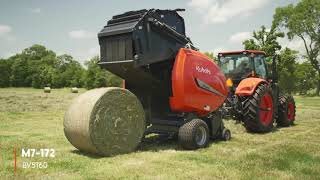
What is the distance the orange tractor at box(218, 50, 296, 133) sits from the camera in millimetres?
11711

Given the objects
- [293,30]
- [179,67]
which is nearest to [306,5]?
[293,30]

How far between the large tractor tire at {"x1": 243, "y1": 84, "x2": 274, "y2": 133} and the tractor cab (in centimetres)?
87

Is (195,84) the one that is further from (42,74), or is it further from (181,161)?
(42,74)

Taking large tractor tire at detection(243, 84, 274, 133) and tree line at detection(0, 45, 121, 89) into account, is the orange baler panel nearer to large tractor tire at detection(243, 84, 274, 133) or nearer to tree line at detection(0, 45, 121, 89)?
large tractor tire at detection(243, 84, 274, 133)

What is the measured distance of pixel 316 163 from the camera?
7184 mm

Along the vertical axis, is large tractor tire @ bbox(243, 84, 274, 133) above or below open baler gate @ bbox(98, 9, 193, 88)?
below

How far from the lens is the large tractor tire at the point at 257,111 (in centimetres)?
1158

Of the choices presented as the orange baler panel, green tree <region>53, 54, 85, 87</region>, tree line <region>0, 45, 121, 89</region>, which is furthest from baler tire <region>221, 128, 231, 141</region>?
green tree <region>53, 54, 85, 87</region>

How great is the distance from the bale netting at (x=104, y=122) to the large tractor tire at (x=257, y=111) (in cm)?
442

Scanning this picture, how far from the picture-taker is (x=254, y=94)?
11820mm

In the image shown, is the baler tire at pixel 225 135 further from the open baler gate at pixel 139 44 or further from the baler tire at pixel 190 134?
the open baler gate at pixel 139 44

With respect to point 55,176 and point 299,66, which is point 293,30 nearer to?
point 299,66

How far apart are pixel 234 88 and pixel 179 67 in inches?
181

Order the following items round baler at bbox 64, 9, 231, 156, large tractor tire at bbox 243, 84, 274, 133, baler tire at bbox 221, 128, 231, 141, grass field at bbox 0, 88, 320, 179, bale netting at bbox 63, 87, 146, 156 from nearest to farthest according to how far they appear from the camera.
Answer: grass field at bbox 0, 88, 320, 179 → bale netting at bbox 63, 87, 146, 156 → round baler at bbox 64, 9, 231, 156 → baler tire at bbox 221, 128, 231, 141 → large tractor tire at bbox 243, 84, 274, 133
